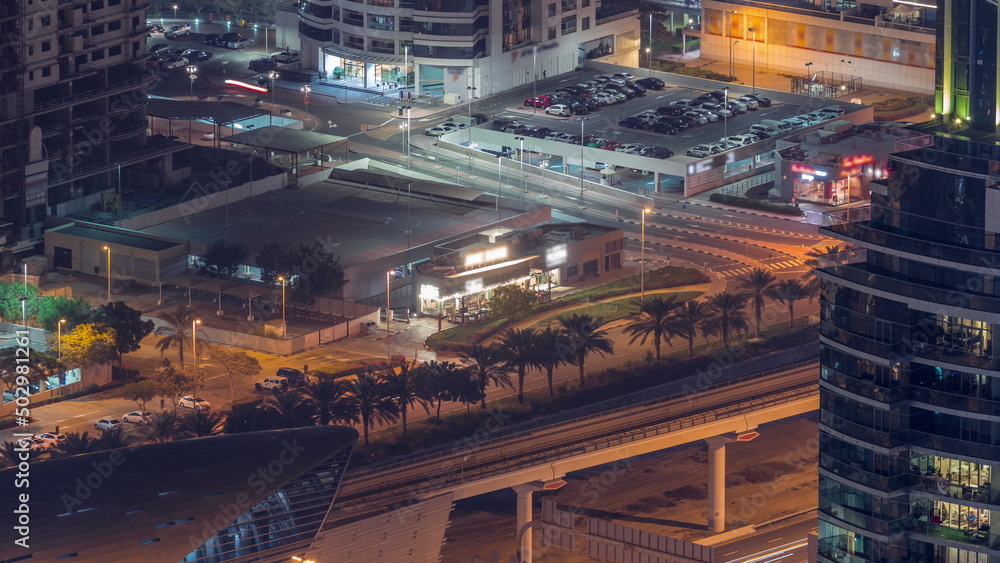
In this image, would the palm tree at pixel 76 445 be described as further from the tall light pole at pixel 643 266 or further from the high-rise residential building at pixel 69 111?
the high-rise residential building at pixel 69 111

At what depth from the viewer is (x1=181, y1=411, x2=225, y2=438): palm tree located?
139 metres

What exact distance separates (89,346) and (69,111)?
37.7 m

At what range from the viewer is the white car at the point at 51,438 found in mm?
140000

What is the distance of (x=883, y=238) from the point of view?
3748 inches

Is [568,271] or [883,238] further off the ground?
[883,238]

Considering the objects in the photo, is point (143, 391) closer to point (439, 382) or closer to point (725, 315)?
point (439, 382)

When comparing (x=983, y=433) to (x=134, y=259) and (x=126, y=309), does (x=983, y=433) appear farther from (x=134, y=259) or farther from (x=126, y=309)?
(x=134, y=259)

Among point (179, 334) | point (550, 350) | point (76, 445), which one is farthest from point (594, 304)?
point (76, 445)

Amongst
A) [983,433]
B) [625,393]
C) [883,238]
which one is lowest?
[625,393]

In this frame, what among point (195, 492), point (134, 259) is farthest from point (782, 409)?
point (134, 259)

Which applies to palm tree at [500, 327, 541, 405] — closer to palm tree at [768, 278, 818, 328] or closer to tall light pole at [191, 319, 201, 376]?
tall light pole at [191, 319, 201, 376]

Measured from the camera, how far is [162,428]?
140m

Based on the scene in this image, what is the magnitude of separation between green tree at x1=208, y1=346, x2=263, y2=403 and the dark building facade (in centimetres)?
3534

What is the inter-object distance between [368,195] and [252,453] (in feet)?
272
